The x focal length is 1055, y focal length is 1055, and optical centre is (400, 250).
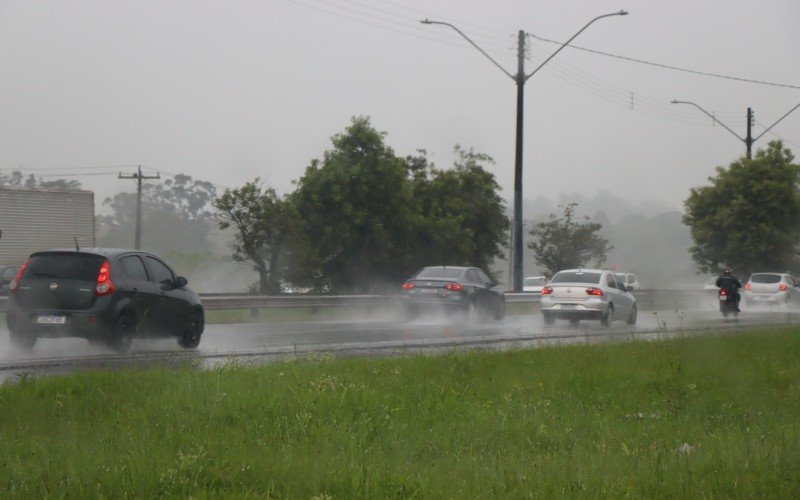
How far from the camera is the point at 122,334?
599 inches

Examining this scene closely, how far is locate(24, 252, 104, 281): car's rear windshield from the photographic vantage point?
49.9 ft

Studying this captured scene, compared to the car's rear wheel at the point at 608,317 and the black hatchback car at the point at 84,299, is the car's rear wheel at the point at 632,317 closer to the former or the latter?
the car's rear wheel at the point at 608,317

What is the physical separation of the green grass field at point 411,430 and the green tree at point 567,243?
5174 cm

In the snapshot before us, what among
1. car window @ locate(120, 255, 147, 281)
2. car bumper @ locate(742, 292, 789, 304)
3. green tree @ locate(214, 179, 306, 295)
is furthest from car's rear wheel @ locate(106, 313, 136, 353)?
car bumper @ locate(742, 292, 789, 304)

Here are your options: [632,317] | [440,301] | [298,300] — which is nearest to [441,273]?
[440,301]

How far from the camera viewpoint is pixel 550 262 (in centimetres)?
6481

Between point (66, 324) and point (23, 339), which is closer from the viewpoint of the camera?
point (66, 324)

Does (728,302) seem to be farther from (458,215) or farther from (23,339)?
(23,339)

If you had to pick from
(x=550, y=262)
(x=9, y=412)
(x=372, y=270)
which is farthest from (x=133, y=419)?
(x=550, y=262)

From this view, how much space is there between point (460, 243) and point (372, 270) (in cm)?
564

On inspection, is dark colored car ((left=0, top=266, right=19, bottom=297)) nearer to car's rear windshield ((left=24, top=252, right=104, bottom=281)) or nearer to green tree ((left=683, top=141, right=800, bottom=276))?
car's rear windshield ((left=24, top=252, right=104, bottom=281))

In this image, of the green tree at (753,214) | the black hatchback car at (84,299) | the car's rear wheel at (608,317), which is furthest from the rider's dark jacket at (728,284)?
the green tree at (753,214)

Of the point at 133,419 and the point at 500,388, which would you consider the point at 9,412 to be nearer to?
the point at 133,419

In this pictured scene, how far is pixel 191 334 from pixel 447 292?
1256 cm
